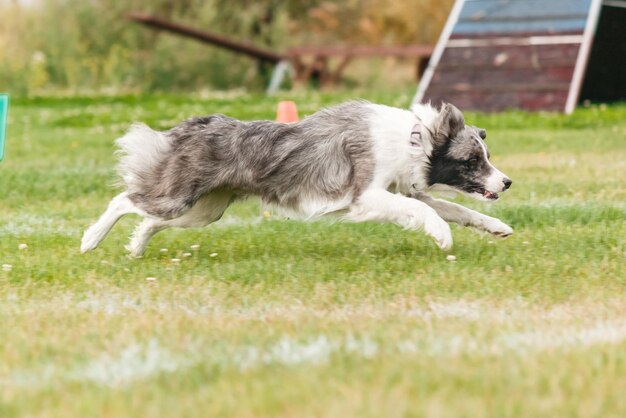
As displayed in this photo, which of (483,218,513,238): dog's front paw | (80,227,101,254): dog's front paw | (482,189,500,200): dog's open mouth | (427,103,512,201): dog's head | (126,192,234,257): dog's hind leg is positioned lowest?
(80,227,101,254): dog's front paw

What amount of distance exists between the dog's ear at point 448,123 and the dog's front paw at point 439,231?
1.57 feet

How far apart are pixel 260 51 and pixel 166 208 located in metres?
17.3

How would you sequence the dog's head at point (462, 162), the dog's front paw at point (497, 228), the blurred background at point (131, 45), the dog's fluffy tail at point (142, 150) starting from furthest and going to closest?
the blurred background at point (131, 45) → the dog's fluffy tail at point (142, 150) → the dog's front paw at point (497, 228) → the dog's head at point (462, 162)

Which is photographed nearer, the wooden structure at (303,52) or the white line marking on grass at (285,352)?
the white line marking on grass at (285,352)

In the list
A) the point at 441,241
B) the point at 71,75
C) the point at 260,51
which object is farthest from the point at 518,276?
the point at 71,75

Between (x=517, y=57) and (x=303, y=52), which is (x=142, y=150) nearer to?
(x=517, y=57)

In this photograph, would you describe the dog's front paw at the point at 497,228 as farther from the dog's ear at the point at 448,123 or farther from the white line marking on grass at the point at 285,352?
the white line marking on grass at the point at 285,352

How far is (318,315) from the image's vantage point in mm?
4430

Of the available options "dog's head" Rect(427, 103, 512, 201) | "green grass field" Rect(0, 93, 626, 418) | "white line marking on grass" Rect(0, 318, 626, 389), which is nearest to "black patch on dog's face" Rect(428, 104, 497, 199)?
"dog's head" Rect(427, 103, 512, 201)

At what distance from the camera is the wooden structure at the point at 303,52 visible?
2127 centimetres

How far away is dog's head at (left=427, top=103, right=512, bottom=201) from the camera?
18.5 feet

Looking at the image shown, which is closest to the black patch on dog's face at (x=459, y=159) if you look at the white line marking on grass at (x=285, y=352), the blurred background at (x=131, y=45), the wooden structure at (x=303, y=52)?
the white line marking on grass at (x=285, y=352)

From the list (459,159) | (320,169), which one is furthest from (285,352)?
(459,159)

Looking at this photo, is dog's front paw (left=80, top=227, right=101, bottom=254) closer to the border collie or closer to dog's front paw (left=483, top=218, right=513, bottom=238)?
the border collie
